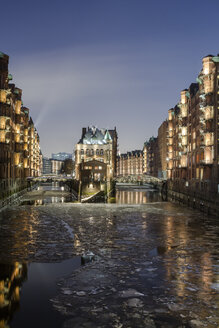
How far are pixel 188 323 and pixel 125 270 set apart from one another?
5.87 meters

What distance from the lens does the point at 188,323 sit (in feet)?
35.9

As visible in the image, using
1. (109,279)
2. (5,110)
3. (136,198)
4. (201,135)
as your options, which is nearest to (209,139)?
(201,135)

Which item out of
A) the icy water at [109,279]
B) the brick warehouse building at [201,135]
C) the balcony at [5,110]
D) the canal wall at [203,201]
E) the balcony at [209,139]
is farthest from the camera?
the balcony at [5,110]

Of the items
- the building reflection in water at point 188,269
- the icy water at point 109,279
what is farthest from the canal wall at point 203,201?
the building reflection in water at point 188,269

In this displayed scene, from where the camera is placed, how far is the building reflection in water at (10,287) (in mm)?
11982

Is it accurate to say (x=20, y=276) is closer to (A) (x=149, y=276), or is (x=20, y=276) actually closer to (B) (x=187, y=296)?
(A) (x=149, y=276)

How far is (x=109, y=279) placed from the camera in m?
15.2

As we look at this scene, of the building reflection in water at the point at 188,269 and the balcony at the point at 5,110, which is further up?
the balcony at the point at 5,110

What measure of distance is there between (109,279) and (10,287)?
13.7 feet

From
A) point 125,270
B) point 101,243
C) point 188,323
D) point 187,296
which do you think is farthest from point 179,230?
point 188,323

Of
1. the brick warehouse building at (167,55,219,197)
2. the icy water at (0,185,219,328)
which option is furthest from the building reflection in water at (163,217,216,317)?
the brick warehouse building at (167,55,219,197)

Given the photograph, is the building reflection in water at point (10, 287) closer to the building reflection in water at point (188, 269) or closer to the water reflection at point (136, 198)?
the building reflection in water at point (188, 269)

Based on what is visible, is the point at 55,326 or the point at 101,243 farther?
the point at 101,243

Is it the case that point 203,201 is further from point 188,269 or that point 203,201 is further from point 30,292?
point 30,292
